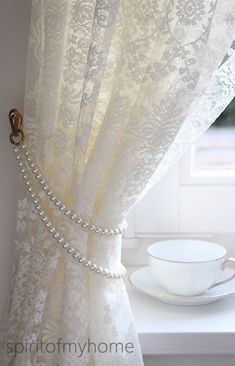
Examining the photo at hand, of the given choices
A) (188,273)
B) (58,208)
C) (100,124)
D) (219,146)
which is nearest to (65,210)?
(58,208)

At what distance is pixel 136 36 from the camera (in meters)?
0.73

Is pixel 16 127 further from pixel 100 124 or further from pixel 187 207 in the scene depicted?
pixel 187 207

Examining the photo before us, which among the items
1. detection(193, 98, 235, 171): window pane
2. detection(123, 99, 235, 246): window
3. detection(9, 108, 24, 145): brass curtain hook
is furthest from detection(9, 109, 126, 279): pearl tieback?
detection(193, 98, 235, 171): window pane

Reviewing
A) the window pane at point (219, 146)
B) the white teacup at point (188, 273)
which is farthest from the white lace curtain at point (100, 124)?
the window pane at point (219, 146)

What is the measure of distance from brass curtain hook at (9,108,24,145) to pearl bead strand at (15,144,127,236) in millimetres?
22

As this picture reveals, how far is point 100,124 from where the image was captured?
78cm

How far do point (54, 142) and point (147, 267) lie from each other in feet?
1.36

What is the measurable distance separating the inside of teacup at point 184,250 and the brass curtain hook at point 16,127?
1.21 ft

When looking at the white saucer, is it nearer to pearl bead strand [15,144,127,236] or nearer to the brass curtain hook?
pearl bead strand [15,144,127,236]

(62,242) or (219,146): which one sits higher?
(219,146)

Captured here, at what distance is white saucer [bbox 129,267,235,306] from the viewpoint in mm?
939

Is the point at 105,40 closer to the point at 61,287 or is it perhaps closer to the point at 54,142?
the point at 54,142

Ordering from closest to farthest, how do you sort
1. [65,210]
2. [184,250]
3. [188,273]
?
1. [65,210]
2. [188,273]
3. [184,250]

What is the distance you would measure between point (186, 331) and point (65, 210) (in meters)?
0.32
